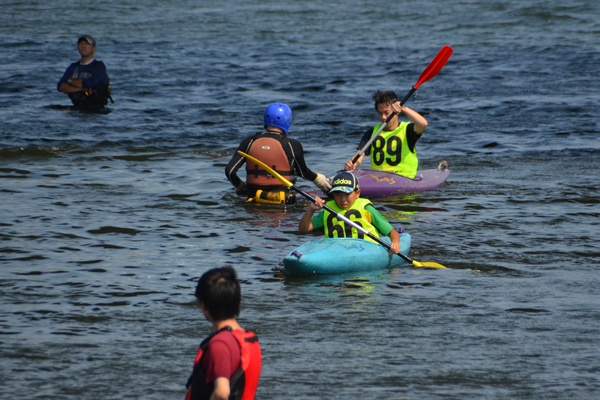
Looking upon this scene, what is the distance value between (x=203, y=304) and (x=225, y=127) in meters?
13.0

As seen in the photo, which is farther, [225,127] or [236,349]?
[225,127]

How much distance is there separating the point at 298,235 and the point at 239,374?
5.20 metres

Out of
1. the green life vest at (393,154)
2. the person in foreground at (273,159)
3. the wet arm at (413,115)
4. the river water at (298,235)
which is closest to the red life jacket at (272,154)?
the person in foreground at (273,159)

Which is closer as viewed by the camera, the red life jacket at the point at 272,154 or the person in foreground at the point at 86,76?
the red life jacket at the point at 272,154

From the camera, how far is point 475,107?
17.9m

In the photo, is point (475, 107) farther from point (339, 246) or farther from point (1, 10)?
point (1, 10)

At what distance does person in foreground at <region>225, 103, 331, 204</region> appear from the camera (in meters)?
9.33

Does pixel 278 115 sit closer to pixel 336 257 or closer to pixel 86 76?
pixel 336 257

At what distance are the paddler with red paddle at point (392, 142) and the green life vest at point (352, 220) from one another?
2850 millimetres

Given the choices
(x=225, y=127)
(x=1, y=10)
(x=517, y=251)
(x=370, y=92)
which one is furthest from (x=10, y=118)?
(x=1, y=10)

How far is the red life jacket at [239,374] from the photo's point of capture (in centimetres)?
321

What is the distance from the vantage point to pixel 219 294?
3.26 m

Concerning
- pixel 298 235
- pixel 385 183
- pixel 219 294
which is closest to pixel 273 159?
pixel 298 235

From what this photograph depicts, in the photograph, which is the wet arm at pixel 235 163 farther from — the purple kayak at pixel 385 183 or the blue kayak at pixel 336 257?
the blue kayak at pixel 336 257
